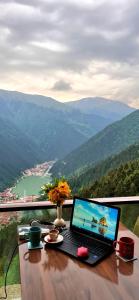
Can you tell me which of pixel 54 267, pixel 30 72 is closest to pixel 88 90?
pixel 30 72

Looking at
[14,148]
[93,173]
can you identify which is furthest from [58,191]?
[14,148]

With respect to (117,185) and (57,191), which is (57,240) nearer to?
(57,191)

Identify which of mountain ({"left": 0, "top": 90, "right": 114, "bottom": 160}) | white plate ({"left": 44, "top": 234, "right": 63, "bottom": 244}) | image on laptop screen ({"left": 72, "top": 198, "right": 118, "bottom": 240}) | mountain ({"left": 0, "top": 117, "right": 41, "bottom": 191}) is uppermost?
mountain ({"left": 0, "top": 90, "right": 114, "bottom": 160})

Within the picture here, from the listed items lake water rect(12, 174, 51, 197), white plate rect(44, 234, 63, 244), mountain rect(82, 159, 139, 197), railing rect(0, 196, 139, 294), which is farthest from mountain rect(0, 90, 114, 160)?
white plate rect(44, 234, 63, 244)

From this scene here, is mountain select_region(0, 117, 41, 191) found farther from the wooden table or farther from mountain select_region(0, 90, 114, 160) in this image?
the wooden table

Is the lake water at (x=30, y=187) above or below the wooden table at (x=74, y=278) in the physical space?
above

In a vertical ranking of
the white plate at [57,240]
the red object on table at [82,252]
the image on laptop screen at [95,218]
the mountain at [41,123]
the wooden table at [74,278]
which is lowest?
the wooden table at [74,278]

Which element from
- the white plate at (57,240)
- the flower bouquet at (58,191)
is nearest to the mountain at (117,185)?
the flower bouquet at (58,191)

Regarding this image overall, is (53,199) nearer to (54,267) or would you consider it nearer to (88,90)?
(54,267)

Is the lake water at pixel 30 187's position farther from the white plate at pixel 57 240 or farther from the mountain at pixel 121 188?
the white plate at pixel 57 240
